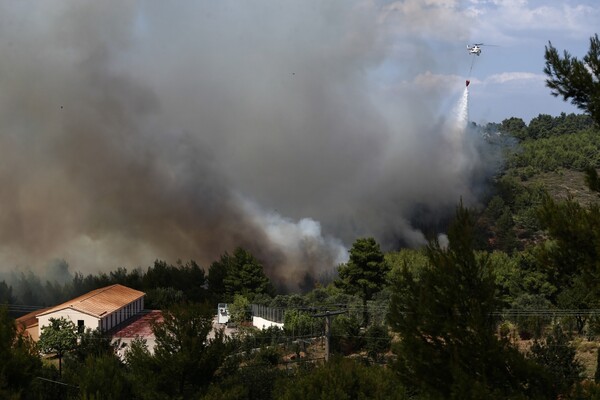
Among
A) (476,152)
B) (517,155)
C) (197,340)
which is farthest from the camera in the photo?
(517,155)

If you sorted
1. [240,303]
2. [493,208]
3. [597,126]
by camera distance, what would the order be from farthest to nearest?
[493,208] < [240,303] < [597,126]

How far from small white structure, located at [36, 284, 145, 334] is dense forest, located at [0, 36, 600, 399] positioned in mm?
2960

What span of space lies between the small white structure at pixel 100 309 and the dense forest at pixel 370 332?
9.71 feet

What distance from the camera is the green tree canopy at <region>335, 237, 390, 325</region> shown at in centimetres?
4922

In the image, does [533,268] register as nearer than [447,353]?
No

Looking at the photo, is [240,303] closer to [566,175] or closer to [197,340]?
[197,340]

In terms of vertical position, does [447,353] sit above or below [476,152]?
below

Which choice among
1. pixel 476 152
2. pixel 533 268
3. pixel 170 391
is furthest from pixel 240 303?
pixel 476 152

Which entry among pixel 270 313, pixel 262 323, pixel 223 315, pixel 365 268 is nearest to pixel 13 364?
pixel 270 313

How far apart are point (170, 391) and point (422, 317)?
13.5 m

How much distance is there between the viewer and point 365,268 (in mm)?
49875

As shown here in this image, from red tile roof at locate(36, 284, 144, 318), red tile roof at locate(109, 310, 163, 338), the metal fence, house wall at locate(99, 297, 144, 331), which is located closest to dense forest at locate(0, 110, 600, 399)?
the metal fence

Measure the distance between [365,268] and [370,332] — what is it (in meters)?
9.84

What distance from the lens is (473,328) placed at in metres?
13.6
